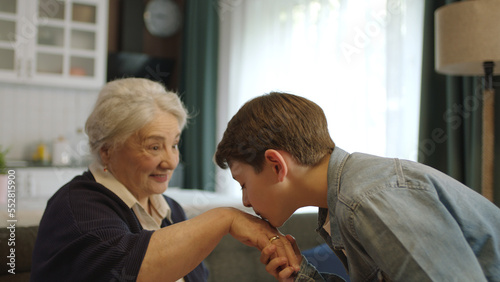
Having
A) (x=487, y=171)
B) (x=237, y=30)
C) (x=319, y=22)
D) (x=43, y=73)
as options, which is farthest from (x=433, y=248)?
(x=43, y=73)

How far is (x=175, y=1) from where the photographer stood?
17.4 ft

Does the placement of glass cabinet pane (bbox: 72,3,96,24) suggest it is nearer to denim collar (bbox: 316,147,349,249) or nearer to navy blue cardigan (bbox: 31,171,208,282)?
navy blue cardigan (bbox: 31,171,208,282)

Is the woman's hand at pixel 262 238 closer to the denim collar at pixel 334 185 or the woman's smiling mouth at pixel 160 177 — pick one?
the denim collar at pixel 334 185

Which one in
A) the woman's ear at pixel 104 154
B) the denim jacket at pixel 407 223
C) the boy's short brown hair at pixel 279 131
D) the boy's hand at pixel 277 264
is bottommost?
the boy's hand at pixel 277 264

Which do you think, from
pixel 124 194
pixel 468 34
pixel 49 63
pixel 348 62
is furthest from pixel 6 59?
pixel 468 34

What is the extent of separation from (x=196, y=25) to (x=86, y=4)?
43.6 inches

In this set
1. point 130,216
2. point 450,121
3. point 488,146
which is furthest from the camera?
point 450,121

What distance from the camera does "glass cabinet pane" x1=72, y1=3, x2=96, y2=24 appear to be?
169 inches

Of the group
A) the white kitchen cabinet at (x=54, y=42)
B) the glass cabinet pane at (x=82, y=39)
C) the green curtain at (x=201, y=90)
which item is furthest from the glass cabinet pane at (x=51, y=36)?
the green curtain at (x=201, y=90)

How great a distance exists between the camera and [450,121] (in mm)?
2389

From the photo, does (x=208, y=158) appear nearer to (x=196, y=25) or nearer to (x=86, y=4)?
(x=196, y=25)

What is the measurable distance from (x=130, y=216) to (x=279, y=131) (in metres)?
0.50

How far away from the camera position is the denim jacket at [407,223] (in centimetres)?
71

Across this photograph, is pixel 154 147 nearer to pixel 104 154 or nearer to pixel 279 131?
pixel 104 154
